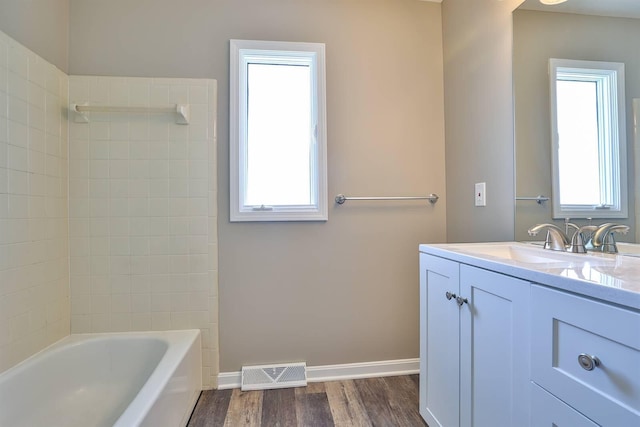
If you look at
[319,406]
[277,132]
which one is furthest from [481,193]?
[319,406]

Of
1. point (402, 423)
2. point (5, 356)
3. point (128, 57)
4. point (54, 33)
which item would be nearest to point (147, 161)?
point (128, 57)

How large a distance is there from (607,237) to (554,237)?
160 millimetres

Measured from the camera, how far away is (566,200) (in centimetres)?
120

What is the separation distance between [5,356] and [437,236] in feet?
7.66

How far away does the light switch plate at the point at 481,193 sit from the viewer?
A: 1536 millimetres

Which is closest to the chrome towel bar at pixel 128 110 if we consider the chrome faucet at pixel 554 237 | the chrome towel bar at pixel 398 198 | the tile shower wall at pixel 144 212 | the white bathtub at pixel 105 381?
the tile shower wall at pixel 144 212

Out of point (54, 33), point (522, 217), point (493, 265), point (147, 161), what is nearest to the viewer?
point (493, 265)

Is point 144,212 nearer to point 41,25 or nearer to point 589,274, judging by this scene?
point 41,25

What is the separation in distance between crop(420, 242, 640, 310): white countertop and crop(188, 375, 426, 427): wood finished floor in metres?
0.97

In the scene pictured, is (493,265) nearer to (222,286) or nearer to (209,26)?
(222,286)

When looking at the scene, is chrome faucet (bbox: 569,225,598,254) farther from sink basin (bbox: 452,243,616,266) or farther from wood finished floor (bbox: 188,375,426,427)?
wood finished floor (bbox: 188,375,426,427)

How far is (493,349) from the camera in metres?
0.91

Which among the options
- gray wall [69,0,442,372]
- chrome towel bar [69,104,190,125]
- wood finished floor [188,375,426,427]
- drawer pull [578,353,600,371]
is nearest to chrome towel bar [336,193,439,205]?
gray wall [69,0,442,372]

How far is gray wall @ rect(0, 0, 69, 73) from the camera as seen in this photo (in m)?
1.33
